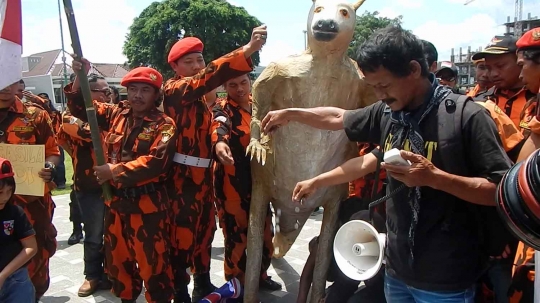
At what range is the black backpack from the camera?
156 centimetres

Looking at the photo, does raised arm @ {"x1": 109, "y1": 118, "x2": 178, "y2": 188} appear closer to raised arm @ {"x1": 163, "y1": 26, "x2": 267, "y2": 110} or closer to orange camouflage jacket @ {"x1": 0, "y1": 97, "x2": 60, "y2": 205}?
raised arm @ {"x1": 163, "y1": 26, "x2": 267, "y2": 110}

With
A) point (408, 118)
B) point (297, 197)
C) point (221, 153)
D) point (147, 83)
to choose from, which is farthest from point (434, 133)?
point (147, 83)

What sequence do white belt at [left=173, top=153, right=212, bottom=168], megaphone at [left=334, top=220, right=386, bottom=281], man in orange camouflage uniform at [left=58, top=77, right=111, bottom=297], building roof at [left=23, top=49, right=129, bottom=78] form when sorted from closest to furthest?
megaphone at [left=334, top=220, right=386, bottom=281], white belt at [left=173, top=153, right=212, bottom=168], man in orange camouflage uniform at [left=58, top=77, right=111, bottom=297], building roof at [left=23, top=49, right=129, bottom=78]

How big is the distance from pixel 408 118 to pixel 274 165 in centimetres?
148

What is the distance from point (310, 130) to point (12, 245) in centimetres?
180

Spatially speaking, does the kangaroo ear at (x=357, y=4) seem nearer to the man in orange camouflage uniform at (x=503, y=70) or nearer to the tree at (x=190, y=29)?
the man in orange camouflage uniform at (x=503, y=70)

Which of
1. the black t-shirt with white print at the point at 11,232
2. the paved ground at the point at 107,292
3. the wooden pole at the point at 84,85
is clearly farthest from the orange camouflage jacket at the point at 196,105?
the paved ground at the point at 107,292

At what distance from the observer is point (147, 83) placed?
2982 millimetres

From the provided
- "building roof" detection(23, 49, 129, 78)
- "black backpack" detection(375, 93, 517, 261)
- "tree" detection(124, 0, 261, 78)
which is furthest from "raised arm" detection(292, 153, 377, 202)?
"building roof" detection(23, 49, 129, 78)

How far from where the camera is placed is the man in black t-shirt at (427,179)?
1.50m

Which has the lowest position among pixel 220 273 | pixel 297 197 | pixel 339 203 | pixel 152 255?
pixel 220 273

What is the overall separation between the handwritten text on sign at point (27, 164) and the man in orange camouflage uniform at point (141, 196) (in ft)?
1.33

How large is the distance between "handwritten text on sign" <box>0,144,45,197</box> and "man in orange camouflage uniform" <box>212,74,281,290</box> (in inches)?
44.7

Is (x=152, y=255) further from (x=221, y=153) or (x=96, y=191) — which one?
(x=96, y=191)
